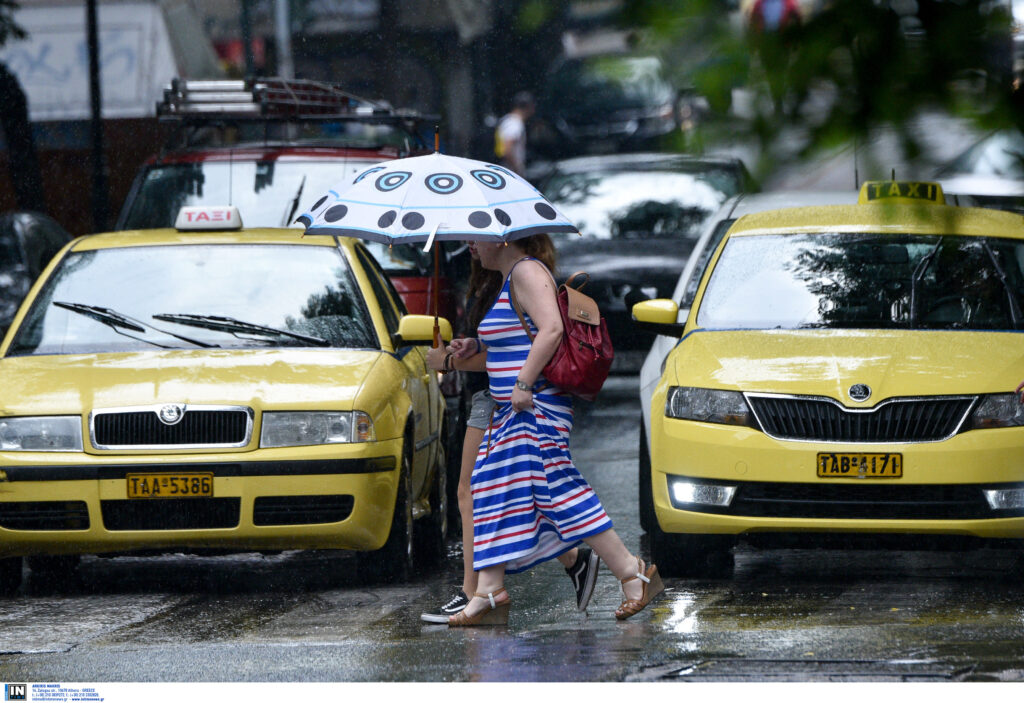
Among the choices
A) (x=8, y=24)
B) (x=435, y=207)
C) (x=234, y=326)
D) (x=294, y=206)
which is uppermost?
(x=8, y=24)

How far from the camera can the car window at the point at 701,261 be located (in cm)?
902

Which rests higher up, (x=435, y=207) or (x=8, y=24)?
(x=8, y=24)

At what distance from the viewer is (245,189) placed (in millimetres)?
11336

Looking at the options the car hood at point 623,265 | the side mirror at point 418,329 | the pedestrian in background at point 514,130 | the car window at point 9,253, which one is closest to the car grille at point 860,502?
the side mirror at point 418,329

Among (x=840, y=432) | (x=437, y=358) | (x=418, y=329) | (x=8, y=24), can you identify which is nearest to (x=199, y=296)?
(x=418, y=329)

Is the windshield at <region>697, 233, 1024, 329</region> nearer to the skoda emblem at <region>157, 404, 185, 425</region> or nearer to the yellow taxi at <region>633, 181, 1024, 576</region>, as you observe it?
the yellow taxi at <region>633, 181, 1024, 576</region>

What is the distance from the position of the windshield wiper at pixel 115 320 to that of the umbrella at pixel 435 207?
4.60 ft

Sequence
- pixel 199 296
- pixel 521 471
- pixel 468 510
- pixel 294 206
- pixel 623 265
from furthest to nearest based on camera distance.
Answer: pixel 623 265, pixel 294 206, pixel 199 296, pixel 468 510, pixel 521 471

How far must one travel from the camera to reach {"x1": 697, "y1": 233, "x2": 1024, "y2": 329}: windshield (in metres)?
8.14

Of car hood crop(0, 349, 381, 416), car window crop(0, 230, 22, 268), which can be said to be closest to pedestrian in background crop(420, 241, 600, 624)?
car hood crop(0, 349, 381, 416)

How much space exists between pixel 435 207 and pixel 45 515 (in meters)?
2.11

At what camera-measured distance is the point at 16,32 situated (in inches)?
543

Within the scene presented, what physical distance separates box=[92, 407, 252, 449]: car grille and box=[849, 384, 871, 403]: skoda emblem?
2.41 m

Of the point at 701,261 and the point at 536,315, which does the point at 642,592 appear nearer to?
the point at 536,315
